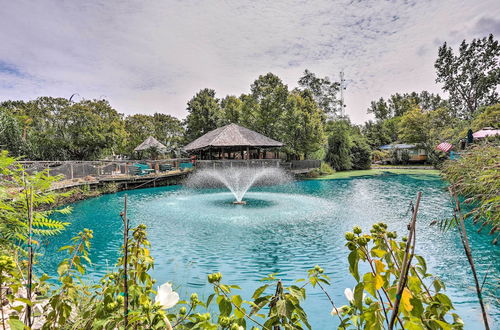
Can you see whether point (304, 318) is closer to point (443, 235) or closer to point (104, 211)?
point (443, 235)

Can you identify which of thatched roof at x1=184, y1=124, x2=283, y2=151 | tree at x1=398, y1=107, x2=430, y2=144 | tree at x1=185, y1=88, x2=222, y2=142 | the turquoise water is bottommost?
the turquoise water

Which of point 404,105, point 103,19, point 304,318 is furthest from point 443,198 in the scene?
point 404,105

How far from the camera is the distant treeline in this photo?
23594 millimetres

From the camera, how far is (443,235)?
7.80 metres

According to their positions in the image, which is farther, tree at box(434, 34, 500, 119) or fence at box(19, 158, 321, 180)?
tree at box(434, 34, 500, 119)

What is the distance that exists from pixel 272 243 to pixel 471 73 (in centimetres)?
4160

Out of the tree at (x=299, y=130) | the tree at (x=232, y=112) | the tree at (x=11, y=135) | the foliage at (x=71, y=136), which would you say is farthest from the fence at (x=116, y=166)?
the tree at (x=232, y=112)

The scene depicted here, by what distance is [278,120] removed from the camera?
2895 cm

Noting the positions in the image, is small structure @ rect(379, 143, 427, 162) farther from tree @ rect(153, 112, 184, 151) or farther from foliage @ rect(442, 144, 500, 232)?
foliage @ rect(442, 144, 500, 232)

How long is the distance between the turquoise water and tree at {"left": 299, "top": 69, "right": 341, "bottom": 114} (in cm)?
3361

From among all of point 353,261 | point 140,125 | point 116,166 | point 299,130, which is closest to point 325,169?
point 299,130

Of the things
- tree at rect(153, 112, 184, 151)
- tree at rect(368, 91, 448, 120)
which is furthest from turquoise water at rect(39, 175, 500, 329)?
tree at rect(368, 91, 448, 120)

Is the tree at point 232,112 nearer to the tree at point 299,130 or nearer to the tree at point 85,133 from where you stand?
the tree at point 299,130

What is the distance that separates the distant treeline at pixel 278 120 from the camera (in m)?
23.6
